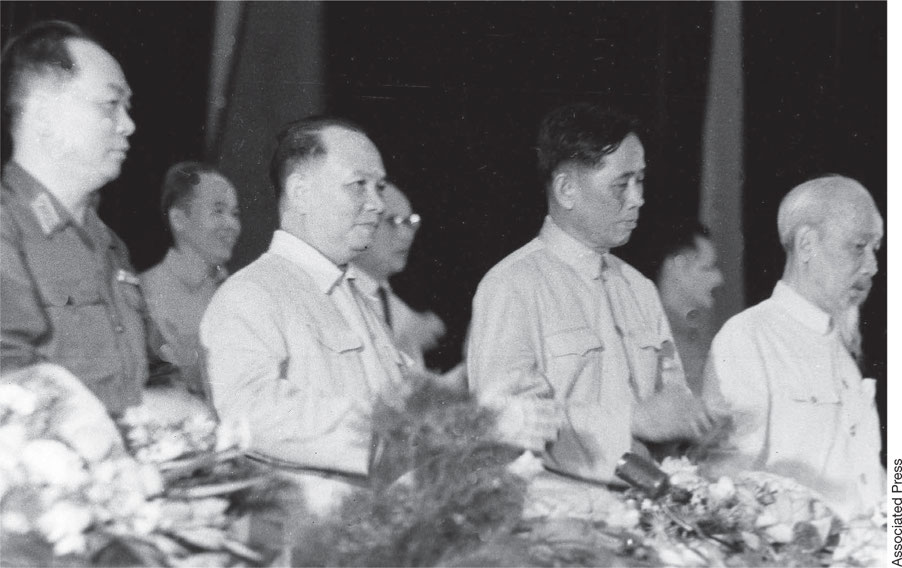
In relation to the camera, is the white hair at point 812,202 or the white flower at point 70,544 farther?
the white hair at point 812,202

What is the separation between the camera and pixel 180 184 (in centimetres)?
313

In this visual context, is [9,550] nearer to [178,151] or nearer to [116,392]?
[116,392]

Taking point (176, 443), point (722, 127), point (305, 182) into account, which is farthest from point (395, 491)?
point (722, 127)

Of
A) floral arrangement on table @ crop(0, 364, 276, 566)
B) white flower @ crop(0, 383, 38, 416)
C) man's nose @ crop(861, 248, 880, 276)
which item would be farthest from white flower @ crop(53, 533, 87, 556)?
man's nose @ crop(861, 248, 880, 276)

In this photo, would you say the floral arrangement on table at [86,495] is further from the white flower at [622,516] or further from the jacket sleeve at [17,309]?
the white flower at [622,516]

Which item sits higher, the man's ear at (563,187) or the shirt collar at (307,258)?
the man's ear at (563,187)

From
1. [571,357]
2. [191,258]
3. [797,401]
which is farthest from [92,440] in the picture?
[797,401]

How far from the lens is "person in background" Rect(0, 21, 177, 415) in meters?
2.88

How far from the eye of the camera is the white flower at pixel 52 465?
2600 millimetres

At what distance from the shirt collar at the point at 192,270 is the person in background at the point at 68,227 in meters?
0.10

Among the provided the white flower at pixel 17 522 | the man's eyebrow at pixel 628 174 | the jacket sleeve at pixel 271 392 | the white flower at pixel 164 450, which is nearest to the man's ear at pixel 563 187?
the man's eyebrow at pixel 628 174

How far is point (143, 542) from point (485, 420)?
0.91 meters

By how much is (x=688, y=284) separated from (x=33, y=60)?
68.0 inches

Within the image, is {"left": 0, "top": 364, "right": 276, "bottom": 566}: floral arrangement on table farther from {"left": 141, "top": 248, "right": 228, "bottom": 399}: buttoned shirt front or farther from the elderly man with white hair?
the elderly man with white hair
